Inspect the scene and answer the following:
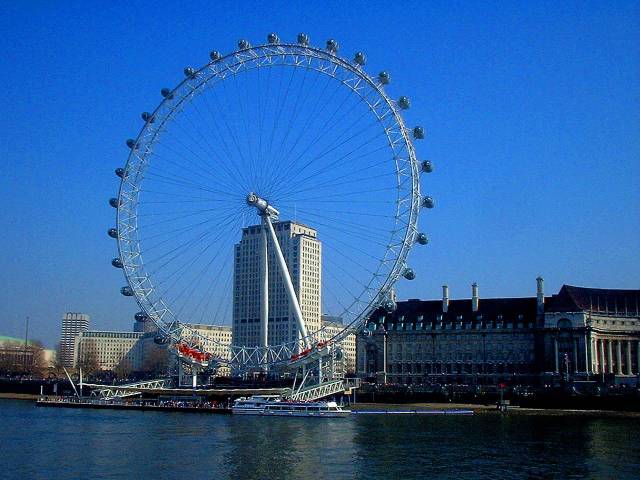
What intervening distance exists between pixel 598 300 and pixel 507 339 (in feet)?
46.9

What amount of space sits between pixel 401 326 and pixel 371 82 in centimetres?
6419

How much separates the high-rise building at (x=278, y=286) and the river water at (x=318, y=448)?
9297 cm

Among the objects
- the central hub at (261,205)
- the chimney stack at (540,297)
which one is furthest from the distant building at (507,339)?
the central hub at (261,205)

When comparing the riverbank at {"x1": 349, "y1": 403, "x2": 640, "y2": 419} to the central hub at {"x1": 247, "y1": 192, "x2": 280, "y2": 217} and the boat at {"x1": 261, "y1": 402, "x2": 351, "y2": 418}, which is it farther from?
the central hub at {"x1": 247, "y1": 192, "x2": 280, "y2": 217}

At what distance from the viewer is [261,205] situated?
8269cm

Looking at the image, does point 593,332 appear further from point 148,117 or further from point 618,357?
point 148,117

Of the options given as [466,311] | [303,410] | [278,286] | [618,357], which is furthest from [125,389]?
[278,286]

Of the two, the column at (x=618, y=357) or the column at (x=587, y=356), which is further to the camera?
the column at (x=618, y=357)

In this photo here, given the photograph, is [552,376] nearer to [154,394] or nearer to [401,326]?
[401,326]

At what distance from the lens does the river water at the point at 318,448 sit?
147 ft

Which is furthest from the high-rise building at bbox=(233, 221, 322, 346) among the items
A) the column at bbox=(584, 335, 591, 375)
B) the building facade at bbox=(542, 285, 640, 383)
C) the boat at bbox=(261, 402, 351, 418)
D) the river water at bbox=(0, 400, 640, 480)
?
the river water at bbox=(0, 400, 640, 480)

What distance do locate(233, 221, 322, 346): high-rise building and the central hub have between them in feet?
275

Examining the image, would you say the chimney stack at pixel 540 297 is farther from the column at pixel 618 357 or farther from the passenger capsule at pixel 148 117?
the passenger capsule at pixel 148 117

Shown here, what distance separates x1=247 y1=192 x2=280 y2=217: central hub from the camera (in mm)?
81938
